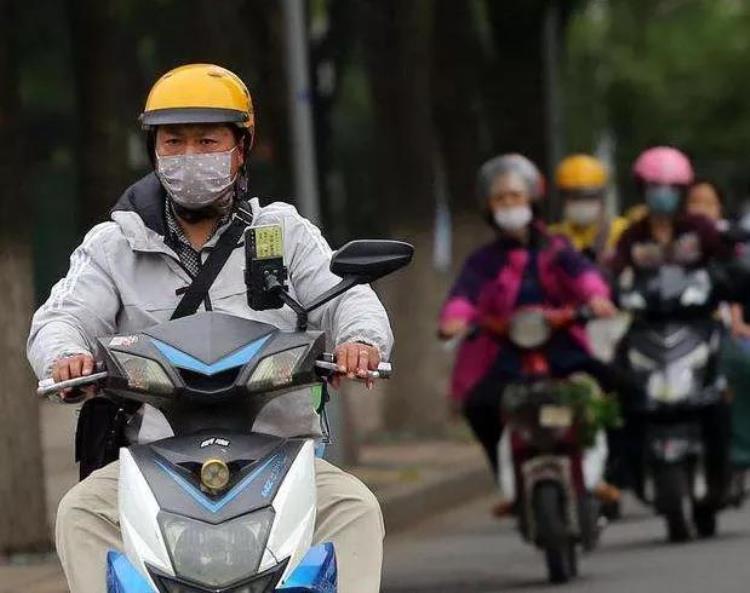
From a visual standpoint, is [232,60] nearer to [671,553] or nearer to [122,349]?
[671,553]

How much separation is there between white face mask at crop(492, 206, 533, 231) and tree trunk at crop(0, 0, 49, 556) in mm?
2186

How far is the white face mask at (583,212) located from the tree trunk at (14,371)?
530 centimetres

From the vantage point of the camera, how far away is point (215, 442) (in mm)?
5293

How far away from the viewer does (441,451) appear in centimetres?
1802

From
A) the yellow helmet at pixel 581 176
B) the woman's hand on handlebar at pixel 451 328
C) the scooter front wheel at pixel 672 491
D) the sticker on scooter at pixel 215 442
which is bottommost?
the scooter front wheel at pixel 672 491

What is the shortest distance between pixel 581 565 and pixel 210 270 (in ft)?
22.2

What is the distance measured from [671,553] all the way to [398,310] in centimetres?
707

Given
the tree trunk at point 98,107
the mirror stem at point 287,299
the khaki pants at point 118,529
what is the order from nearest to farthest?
the khaki pants at point 118,529 → the mirror stem at point 287,299 → the tree trunk at point 98,107

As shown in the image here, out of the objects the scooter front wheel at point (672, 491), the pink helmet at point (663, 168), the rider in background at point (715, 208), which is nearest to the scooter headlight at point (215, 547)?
the scooter front wheel at point (672, 491)

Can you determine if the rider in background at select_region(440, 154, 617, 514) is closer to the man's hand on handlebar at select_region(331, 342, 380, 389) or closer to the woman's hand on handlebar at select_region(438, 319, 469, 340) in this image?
the woman's hand on handlebar at select_region(438, 319, 469, 340)

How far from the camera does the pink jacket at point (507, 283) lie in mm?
11836

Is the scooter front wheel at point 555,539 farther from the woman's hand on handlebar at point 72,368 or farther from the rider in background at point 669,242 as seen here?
the woman's hand on handlebar at point 72,368

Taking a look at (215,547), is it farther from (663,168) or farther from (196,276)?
(663,168)

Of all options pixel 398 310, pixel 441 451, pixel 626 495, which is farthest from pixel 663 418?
pixel 398 310
